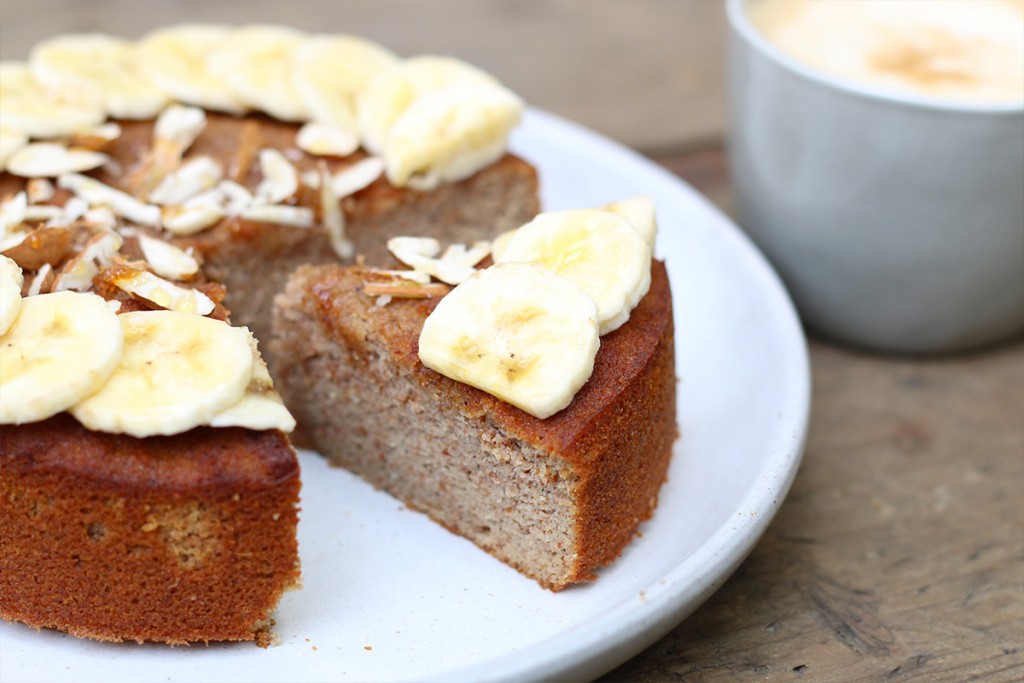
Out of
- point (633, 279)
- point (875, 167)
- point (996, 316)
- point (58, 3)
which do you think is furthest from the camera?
point (58, 3)

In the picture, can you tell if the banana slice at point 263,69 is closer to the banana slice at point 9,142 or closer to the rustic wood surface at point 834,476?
the banana slice at point 9,142

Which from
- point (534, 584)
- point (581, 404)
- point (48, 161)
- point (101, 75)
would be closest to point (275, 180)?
point (48, 161)

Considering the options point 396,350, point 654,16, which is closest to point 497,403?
point 396,350

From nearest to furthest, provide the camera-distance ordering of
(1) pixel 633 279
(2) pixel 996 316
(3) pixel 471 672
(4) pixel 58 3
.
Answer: (3) pixel 471 672
(1) pixel 633 279
(2) pixel 996 316
(4) pixel 58 3

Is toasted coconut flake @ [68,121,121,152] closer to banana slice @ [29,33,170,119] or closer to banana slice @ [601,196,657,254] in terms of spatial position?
banana slice @ [29,33,170,119]

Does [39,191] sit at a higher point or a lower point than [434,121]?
higher

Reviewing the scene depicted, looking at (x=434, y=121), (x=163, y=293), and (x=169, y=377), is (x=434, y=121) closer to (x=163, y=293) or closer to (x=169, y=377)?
(x=163, y=293)

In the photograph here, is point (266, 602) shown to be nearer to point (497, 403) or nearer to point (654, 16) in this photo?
point (497, 403)
